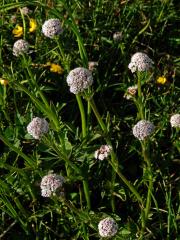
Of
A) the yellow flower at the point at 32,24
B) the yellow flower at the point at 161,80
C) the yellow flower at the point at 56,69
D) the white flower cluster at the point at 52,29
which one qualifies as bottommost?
the yellow flower at the point at 161,80

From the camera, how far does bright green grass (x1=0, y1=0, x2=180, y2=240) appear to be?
1.61m

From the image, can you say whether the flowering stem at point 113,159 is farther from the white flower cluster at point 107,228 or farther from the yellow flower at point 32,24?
the yellow flower at point 32,24

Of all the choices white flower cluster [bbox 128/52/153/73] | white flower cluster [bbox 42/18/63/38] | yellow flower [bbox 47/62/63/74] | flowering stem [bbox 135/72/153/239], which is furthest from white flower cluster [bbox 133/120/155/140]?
yellow flower [bbox 47/62/63/74]

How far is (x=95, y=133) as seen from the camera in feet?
5.82

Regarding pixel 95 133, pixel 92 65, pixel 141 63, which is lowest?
pixel 95 133

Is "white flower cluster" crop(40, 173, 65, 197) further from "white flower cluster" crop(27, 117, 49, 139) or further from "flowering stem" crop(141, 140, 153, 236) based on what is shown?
"flowering stem" crop(141, 140, 153, 236)

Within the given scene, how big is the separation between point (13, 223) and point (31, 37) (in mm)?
1042

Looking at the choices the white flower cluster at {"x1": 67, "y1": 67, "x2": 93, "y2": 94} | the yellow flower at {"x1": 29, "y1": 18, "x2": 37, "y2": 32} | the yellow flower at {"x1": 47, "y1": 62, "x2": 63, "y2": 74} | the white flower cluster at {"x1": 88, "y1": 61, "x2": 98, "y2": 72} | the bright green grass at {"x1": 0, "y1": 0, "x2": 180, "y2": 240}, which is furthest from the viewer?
the yellow flower at {"x1": 29, "y1": 18, "x2": 37, "y2": 32}

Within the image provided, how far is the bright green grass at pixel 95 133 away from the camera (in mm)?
1613

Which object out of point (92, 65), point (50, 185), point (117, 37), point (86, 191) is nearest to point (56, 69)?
point (92, 65)

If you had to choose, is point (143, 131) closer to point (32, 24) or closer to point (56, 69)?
point (56, 69)

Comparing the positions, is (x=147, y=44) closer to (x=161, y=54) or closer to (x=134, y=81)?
(x=161, y=54)

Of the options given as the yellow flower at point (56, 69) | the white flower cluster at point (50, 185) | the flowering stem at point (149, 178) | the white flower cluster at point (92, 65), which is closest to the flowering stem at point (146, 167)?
the flowering stem at point (149, 178)

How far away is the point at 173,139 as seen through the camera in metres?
1.84
